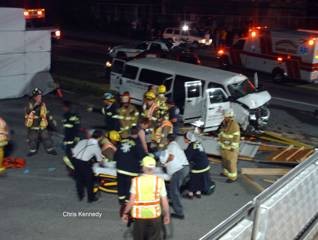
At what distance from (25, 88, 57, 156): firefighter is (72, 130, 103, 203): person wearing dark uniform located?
3.24 metres

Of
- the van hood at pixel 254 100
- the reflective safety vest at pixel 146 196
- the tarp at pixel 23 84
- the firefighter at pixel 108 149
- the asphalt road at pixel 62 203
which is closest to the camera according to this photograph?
the reflective safety vest at pixel 146 196

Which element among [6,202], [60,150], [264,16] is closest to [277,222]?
[6,202]

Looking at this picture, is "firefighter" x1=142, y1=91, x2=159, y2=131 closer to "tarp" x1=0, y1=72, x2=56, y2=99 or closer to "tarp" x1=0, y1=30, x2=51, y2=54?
"tarp" x1=0, y1=72, x2=56, y2=99

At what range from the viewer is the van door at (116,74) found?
18.9 metres

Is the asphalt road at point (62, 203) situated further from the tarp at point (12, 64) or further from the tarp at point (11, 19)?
the tarp at point (11, 19)

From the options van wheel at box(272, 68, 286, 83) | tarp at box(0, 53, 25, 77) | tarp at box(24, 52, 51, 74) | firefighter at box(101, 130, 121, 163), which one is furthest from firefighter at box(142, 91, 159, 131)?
van wheel at box(272, 68, 286, 83)

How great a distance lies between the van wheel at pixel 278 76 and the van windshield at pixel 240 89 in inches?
339

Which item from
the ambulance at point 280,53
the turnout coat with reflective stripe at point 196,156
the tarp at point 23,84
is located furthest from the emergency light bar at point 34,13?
the turnout coat with reflective stripe at point 196,156

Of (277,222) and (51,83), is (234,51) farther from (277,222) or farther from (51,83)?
(277,222)

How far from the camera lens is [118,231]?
912 cm

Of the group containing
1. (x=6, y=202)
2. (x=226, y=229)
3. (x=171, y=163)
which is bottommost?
(x=6, y=202)

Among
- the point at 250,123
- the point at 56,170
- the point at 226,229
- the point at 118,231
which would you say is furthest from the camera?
the point at 250,123

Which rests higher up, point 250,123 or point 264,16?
point 264,16

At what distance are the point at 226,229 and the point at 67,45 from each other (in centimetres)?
3237
